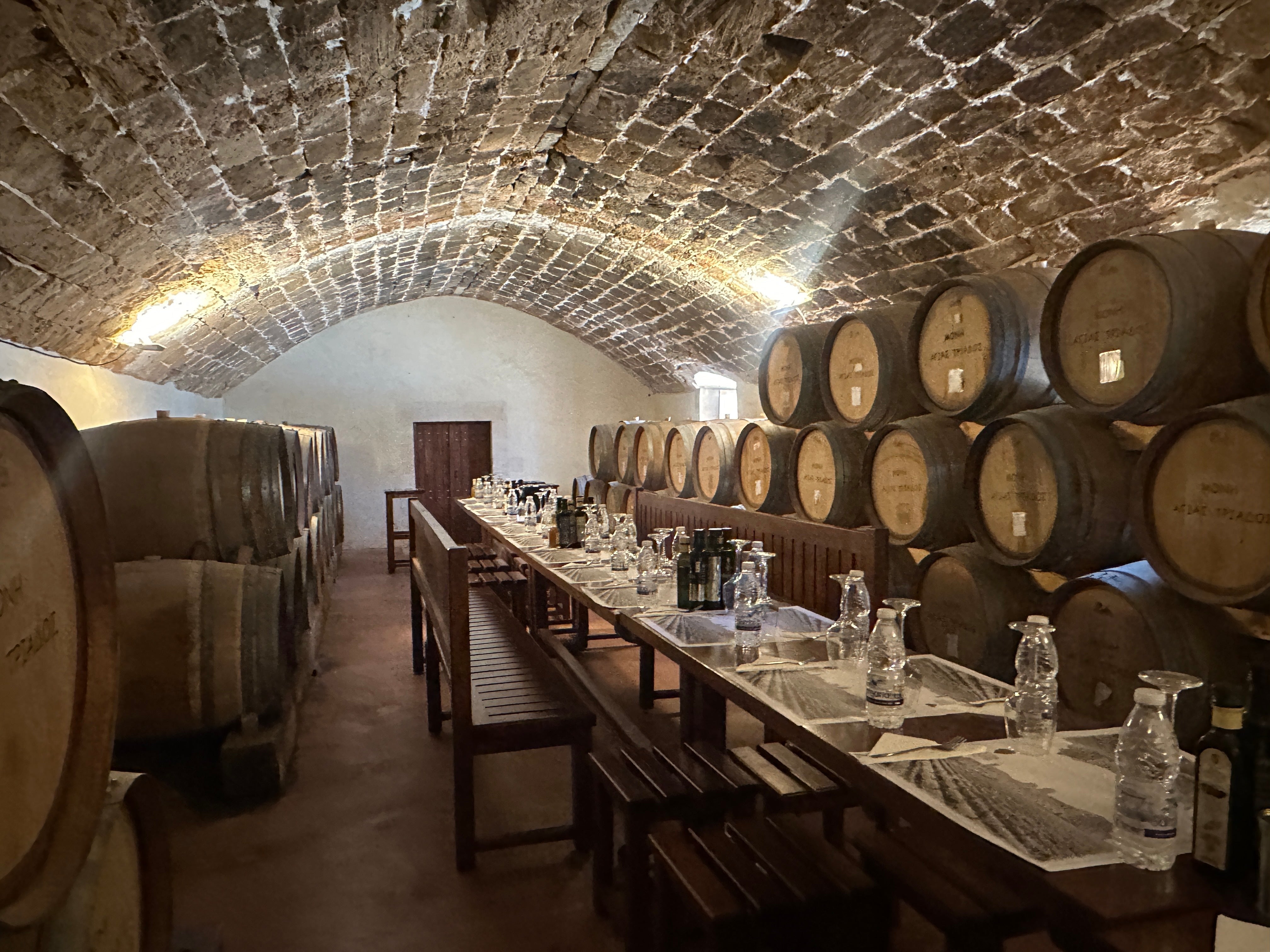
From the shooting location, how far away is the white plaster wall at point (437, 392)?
1002 centimetres

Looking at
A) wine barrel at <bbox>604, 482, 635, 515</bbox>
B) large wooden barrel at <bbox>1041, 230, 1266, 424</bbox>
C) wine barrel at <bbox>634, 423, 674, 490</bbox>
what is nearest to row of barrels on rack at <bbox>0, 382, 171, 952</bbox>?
large wooden barrel at <bbox>1041, 230, 1266, 424</bbox>

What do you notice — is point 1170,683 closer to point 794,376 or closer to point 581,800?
point 581,800

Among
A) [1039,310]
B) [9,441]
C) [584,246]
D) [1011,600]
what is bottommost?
[1011,600]

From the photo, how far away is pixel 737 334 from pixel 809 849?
5947 mm

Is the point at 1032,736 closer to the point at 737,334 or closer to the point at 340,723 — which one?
the point at 340,723

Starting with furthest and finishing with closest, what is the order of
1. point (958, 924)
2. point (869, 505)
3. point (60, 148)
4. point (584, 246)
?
1. point (584, 246)
2. point (869, 505)
3. point (60, 148)
4. point (958, 924)

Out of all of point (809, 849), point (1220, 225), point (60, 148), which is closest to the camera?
point (809, 849)

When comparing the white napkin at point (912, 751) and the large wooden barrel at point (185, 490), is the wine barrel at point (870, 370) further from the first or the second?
the large wooden barrel at point (185, 490)

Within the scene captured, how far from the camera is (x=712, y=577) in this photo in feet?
9.59

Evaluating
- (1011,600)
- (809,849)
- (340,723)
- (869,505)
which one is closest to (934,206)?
(869,505)

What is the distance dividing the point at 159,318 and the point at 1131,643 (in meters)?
5.26

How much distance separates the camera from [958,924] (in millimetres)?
1610

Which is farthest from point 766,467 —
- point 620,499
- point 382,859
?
point 382,859

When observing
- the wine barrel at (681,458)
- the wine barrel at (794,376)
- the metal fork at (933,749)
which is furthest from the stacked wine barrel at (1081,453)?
the wine barrel at (681,458)
